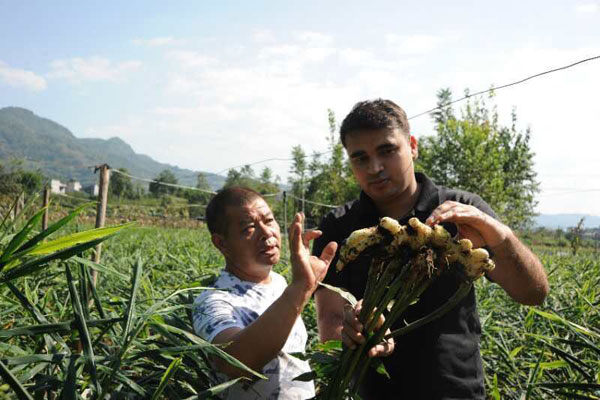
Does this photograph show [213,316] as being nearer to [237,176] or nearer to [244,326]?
[244,326]

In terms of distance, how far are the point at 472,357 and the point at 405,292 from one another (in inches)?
34.9

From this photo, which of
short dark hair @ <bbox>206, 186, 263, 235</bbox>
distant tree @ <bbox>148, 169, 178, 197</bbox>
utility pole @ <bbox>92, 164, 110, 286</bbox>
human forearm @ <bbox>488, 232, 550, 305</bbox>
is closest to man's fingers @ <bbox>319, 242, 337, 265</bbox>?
short dark hair @ <bbox>206, 186, 263, 235</bbox>

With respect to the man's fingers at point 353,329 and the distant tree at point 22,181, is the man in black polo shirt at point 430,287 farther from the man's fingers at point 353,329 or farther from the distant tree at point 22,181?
the distant tree at point 22,181

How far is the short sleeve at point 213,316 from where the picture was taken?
4.13 ft

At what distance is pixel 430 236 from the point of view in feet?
3.05

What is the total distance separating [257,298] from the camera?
147 cm

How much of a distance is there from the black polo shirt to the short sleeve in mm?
445

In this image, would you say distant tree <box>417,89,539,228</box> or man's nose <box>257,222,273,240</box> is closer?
man's nose <box>257,222,273,240</box>

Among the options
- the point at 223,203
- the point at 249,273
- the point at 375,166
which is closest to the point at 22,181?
the point at 223,203

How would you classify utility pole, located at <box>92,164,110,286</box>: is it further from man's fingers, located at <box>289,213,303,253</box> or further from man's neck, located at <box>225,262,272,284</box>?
man's fingers, located at <box>289,213,303,253</box>

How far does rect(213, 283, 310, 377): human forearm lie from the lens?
1133 millimetres

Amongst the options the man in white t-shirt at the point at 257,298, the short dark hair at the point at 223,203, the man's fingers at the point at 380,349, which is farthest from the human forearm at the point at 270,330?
the short dark hair at the point at 223,203

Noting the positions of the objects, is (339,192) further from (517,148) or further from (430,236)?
(430,236)

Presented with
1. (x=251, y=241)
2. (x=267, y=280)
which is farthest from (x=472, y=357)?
(x=251, y=241)
